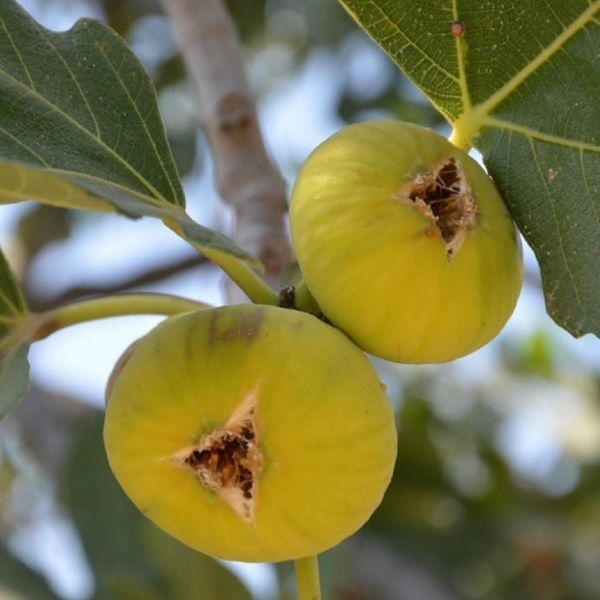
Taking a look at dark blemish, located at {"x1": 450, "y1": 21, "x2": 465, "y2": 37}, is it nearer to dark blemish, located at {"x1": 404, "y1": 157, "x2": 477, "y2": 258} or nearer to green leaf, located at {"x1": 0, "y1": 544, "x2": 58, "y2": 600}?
dark blemish, located at {"x1": 404, "y1": 157, "x2": 477, "y2": 258}

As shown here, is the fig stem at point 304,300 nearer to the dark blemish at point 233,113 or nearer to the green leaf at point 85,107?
the green leaf at point 85,107

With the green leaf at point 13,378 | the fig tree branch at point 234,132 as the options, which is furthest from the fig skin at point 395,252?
the fig tree branch at point 234,132

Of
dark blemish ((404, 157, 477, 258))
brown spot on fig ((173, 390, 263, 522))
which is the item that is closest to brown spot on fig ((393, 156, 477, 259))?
dark blemish ((404, 157, 477, 258))

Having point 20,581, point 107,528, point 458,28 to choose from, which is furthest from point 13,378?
point 107,528

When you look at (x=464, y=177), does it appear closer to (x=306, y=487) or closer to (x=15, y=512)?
(x=306, y=487)

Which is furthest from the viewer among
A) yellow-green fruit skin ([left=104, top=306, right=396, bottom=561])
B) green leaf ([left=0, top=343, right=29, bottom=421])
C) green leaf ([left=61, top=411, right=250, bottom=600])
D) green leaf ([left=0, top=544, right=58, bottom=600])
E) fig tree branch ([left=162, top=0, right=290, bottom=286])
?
green leaf ([left=61, top=411, right=250, bottom=600])
